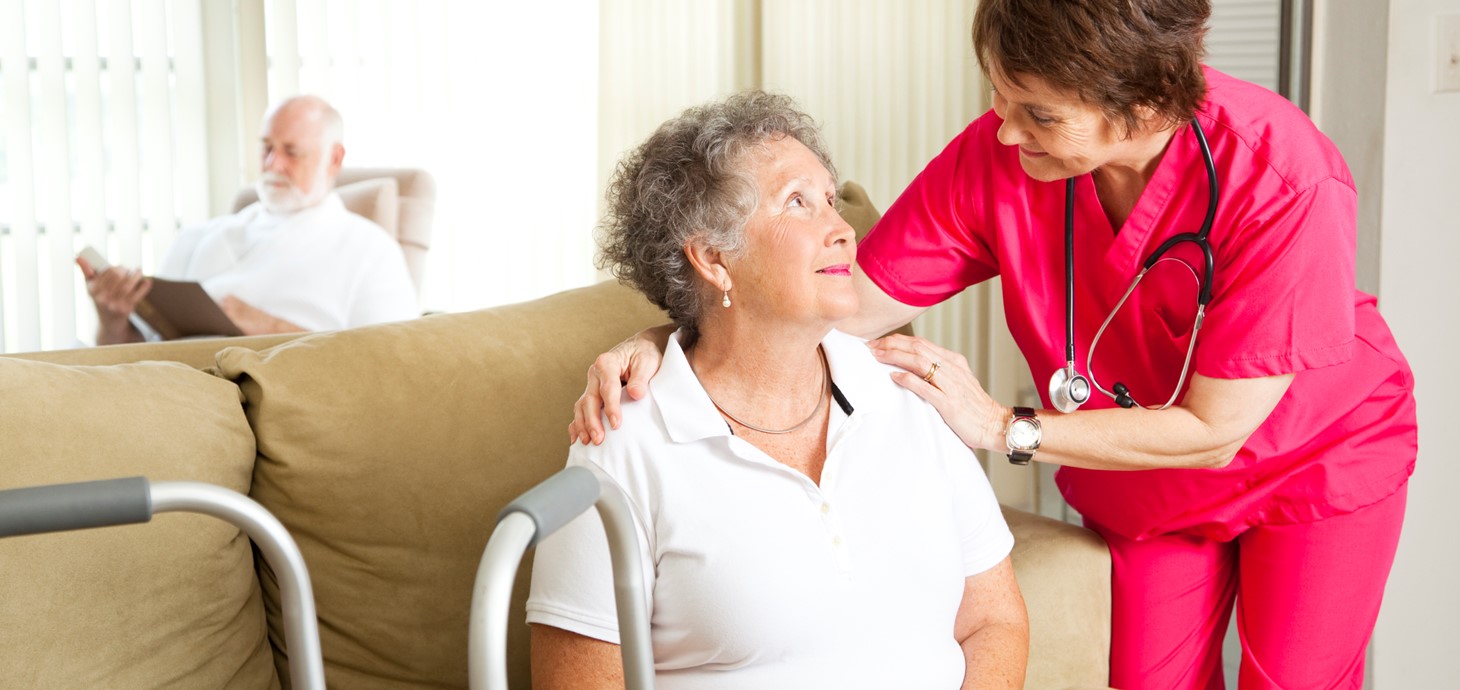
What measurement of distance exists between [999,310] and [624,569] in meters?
3.00

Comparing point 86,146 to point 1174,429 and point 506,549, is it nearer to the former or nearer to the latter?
point 1174,429

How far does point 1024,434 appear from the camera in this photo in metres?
1.35

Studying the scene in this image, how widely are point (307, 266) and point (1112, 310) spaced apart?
239 cm

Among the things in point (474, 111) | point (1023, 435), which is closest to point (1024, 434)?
point (1023, 435)

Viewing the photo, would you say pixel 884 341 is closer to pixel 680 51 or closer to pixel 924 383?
pixel 924 383

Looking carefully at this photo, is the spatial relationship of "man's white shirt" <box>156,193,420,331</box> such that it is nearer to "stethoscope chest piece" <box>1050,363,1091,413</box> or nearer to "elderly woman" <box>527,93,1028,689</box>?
"elderly woman" <box>527,93,1028,689</box>

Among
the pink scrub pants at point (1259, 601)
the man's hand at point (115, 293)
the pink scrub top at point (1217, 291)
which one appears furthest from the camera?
the man's hand at point (115, 293)

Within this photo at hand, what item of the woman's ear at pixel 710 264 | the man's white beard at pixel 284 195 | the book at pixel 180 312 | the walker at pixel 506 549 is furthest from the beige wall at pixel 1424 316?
the man's white beard at pixel 284 195

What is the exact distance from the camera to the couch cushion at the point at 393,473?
1383 mm

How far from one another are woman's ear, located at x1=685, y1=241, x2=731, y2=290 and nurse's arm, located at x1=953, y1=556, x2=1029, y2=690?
0.46 meters

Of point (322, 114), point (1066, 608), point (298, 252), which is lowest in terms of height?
point (1066, 608)

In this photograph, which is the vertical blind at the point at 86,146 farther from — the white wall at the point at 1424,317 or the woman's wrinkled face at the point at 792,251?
the white wall at the point at 1424,317

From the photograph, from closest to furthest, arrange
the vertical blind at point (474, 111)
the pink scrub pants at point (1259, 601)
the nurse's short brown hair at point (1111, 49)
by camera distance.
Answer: the nurse's short brown hair at point (1111, 49) < the pink scrub pants at point (1259, 601) < the vertical blind at point (474, 111)

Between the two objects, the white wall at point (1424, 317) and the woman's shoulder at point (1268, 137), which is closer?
the woman's shoulder at point (1268, 137)
